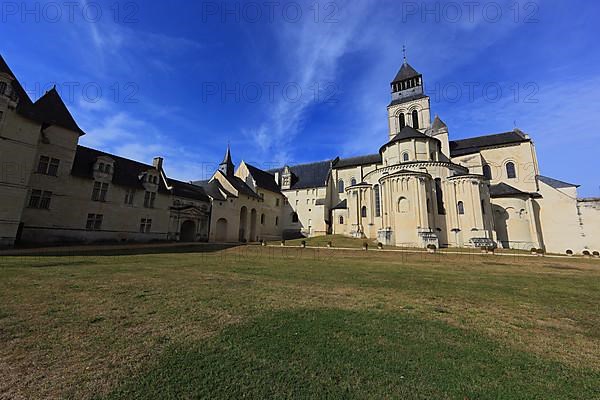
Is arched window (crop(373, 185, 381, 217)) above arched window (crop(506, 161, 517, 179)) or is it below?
below

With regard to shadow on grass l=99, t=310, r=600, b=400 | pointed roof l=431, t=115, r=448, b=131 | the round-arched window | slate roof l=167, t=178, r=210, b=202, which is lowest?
shadow on grass l=99, t=310, r=600, b=400

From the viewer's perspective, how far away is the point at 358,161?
1788 inches

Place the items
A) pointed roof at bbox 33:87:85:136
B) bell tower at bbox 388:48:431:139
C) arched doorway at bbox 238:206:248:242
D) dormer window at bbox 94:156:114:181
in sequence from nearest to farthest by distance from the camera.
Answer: pointed roof at bbox 33:87:85:136 → dormer window at bbox 94:156:114:181 → arched doorway at bbox 238:206:248:242 → bell tower at bbox 388:48:431:139

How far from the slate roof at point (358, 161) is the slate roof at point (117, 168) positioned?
2979 cm

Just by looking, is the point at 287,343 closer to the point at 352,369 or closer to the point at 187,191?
the point at 352,369

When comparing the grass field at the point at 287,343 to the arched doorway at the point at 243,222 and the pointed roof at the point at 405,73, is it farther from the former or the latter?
the pointed roof at the point at 405,73

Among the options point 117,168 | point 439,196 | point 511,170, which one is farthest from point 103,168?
point 511,170

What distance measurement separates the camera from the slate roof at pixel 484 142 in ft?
117

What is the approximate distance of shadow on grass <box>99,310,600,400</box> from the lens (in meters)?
2.72

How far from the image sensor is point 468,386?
112 inches

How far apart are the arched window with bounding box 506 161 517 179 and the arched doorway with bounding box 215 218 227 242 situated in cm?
4078

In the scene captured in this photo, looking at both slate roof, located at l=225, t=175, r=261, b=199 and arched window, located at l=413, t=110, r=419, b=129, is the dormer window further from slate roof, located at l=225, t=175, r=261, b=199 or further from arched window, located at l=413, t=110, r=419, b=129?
arched window, located at l=413, t=110, r=419, b=129

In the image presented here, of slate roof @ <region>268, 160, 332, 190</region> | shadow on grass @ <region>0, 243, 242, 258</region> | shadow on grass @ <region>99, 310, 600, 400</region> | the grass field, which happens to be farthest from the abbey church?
shadow on grass @ <region>99, 310, 600, 400</region>

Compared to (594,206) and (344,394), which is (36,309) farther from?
(594,206)
